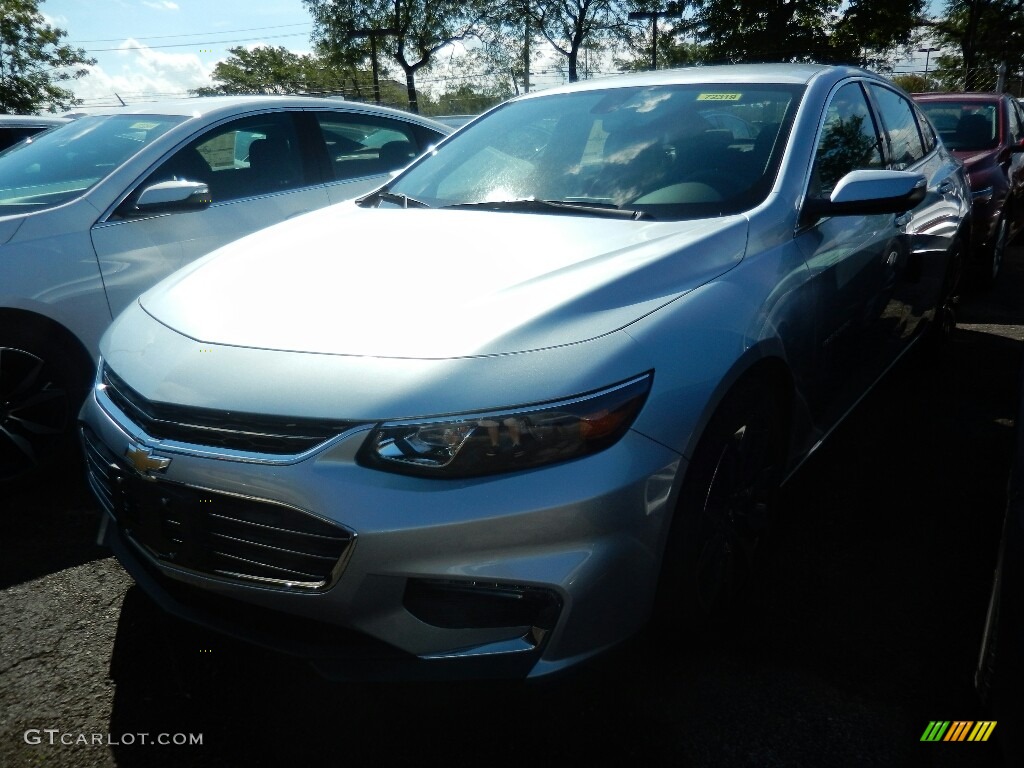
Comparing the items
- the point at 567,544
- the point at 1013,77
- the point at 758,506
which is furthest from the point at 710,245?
the point at 1013,77

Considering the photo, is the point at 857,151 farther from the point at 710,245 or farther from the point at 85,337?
the point at 85,337

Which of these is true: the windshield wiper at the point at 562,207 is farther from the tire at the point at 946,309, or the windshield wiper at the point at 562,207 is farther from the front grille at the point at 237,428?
the tire at the point at 946,309

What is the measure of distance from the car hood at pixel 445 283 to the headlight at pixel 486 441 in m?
0.17

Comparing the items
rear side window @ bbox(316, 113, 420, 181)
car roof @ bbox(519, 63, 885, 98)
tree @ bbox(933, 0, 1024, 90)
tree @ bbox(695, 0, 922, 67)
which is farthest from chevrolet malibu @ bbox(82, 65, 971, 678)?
tree @ bbox(933, 0, 1024, 90)

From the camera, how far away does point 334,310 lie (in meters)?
2.11

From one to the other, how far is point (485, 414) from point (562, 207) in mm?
1246

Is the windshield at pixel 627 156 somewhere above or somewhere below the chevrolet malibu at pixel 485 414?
above

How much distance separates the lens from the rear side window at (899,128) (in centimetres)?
385

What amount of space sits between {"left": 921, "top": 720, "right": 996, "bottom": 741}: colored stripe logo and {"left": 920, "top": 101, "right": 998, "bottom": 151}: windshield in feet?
22.7

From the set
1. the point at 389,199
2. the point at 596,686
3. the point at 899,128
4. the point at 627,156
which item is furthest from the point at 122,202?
the point at 899,128

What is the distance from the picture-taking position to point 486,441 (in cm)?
178

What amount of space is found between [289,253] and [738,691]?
5.77 ft

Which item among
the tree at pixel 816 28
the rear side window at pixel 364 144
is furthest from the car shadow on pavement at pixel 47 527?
the tree at pixel 816 28

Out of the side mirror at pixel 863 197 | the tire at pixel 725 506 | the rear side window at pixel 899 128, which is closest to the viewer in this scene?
the tire at pixel 725 506
